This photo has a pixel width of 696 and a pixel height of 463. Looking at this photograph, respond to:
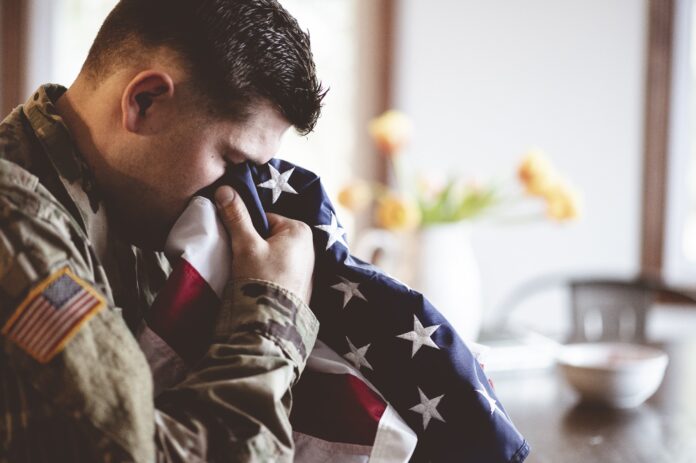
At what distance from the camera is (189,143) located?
0.78 m

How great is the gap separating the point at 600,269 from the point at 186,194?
249 centimetres

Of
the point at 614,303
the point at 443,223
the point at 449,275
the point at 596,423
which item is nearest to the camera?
the point at 596,423

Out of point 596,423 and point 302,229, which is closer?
point 302,229

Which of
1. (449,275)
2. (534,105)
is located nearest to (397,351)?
(449,275)

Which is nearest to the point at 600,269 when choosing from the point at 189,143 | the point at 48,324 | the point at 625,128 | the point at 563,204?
the point at 625,128

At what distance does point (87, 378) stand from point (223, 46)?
35 cm

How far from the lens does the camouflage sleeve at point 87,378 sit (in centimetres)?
59

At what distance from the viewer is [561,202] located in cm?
172

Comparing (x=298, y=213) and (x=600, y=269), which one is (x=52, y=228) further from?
(x=600, y=269)

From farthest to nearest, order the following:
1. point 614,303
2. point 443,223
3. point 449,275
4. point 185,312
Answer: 1. point 614,303
2. point 443,223
3. point 449,275
4. point 185,312

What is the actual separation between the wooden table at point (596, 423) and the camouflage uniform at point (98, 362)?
0.47 metres

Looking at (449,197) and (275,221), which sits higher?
(275,221)

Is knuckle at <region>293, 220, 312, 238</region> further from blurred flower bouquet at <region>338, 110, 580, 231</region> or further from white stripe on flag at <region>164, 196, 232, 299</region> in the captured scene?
blurred flower bouquet at <region>338, 110, 580, 231</region>

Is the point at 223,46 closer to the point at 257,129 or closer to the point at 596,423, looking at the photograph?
the point at 257,129
